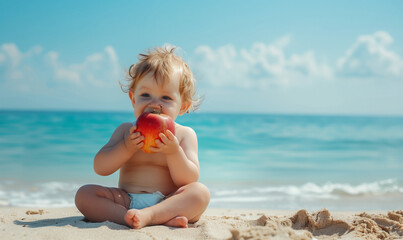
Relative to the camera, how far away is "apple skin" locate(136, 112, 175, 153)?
2605 mm

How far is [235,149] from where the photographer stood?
509 inches

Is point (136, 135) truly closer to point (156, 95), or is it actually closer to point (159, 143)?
point (159, 143)

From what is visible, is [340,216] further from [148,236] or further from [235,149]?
[235,149]

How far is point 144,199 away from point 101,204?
0.97 ft

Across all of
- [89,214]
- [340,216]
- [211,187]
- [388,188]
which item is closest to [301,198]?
[211,187]

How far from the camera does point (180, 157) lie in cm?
273

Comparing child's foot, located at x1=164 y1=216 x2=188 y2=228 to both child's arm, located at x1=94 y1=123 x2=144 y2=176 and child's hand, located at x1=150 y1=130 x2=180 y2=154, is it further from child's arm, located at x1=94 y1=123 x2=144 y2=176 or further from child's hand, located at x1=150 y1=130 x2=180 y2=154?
child's arm, located at x1=94 y1=123 x2=144 y2=176

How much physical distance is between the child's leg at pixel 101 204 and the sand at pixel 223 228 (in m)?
0.11

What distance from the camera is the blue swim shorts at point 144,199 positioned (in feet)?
9.21

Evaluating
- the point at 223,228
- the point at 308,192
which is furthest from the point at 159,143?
the point at 308,192

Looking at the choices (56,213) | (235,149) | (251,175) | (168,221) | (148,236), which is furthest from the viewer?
(235,149)

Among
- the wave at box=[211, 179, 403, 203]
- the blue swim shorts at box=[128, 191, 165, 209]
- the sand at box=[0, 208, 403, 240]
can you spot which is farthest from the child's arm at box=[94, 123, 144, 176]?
the wave at box=[211, 179, 403, 203]

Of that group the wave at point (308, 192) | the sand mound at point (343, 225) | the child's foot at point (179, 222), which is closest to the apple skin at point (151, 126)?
the child's foot at point (179, 222)

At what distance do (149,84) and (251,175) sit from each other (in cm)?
464
